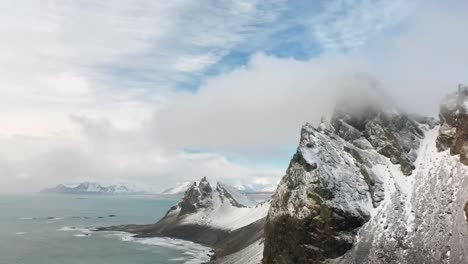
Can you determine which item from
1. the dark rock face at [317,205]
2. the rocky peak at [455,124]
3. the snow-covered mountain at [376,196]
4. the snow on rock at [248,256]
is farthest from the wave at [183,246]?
the rocky peak at [455,124]

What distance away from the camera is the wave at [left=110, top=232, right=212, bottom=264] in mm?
139875

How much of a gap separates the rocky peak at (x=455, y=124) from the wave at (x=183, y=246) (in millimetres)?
77153

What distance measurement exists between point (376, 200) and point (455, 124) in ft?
75.4

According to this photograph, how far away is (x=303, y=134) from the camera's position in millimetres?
100750

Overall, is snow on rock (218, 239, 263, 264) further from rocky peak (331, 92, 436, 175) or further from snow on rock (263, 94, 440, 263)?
rocky peak (331, 92, 436, 175)

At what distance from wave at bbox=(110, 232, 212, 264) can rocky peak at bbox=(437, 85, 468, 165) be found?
7715 cm

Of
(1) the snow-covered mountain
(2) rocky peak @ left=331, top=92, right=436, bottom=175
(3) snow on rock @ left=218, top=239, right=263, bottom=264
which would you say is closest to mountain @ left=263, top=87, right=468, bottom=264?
(1) the snow-covered mountain

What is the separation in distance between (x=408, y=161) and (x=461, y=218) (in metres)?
25.1

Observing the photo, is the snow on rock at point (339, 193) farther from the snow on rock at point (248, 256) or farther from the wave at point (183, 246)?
the wave at point (183, 246)

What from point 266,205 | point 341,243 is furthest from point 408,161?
point 266,205

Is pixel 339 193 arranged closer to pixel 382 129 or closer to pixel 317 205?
pixel 317 205

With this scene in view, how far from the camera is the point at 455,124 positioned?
93.3 m

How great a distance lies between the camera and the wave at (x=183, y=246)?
139875mm

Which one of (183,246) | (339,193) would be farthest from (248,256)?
(183,246)
